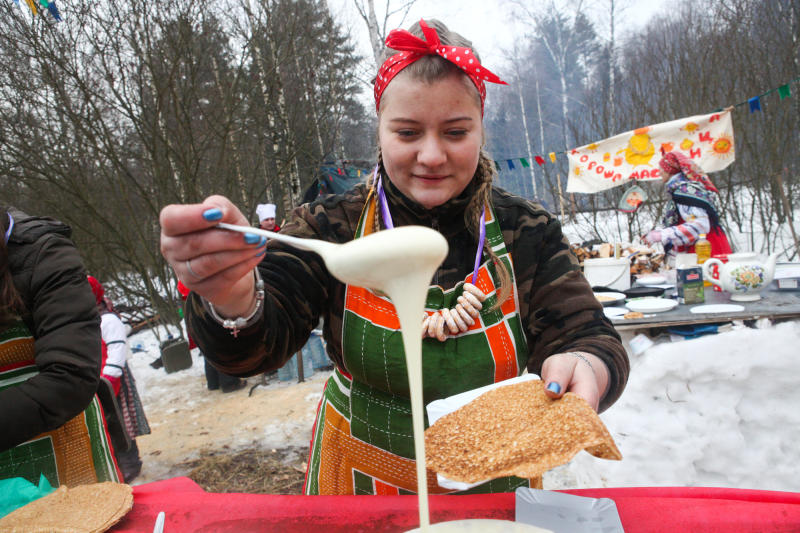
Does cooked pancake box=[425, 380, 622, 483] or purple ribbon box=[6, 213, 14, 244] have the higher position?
purple ribbon box=[6, 213, 14, 244]

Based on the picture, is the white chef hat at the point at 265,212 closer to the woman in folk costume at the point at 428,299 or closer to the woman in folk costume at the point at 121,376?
the woman in folk costume at the point at 121,376

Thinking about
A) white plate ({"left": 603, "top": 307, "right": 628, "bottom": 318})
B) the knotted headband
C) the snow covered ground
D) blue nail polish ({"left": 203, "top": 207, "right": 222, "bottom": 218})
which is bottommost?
the snow covered ground

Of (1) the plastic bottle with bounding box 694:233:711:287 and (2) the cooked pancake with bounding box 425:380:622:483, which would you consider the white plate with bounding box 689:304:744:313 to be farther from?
(2) the cooked pancake with bounding box 425:380:622:483

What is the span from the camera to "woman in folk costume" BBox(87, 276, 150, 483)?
10.3 feet

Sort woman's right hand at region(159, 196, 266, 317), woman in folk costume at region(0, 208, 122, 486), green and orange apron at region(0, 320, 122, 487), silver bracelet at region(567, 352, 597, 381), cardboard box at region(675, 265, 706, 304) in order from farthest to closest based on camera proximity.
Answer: cardboard box at region(675, 265, 706, 304), green and orange apron at region(0, 320, 122, 487), woman in folk costume at region(0, 208, 122, 486), silver bracelet at region(567, 352, 597, 381), woman's right hand at region(159, 196, 266, 317)

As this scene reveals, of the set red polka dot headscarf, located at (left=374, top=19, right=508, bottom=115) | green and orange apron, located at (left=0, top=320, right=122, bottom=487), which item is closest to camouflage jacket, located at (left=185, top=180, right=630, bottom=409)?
red polka dot headscarf, located at (left=374, top=19, right=508, bottom=115)

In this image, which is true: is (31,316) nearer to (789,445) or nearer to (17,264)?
(17,264)

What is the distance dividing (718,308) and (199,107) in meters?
6.67

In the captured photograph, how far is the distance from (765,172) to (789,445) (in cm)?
647

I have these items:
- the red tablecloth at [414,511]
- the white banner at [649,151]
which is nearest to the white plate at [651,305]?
the red tablecloth at [414,511]

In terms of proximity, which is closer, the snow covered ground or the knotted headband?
the snow covered ground

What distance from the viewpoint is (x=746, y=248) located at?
8211 mm

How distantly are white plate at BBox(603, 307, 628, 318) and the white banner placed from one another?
3385mm

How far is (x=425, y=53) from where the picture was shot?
1.22m
